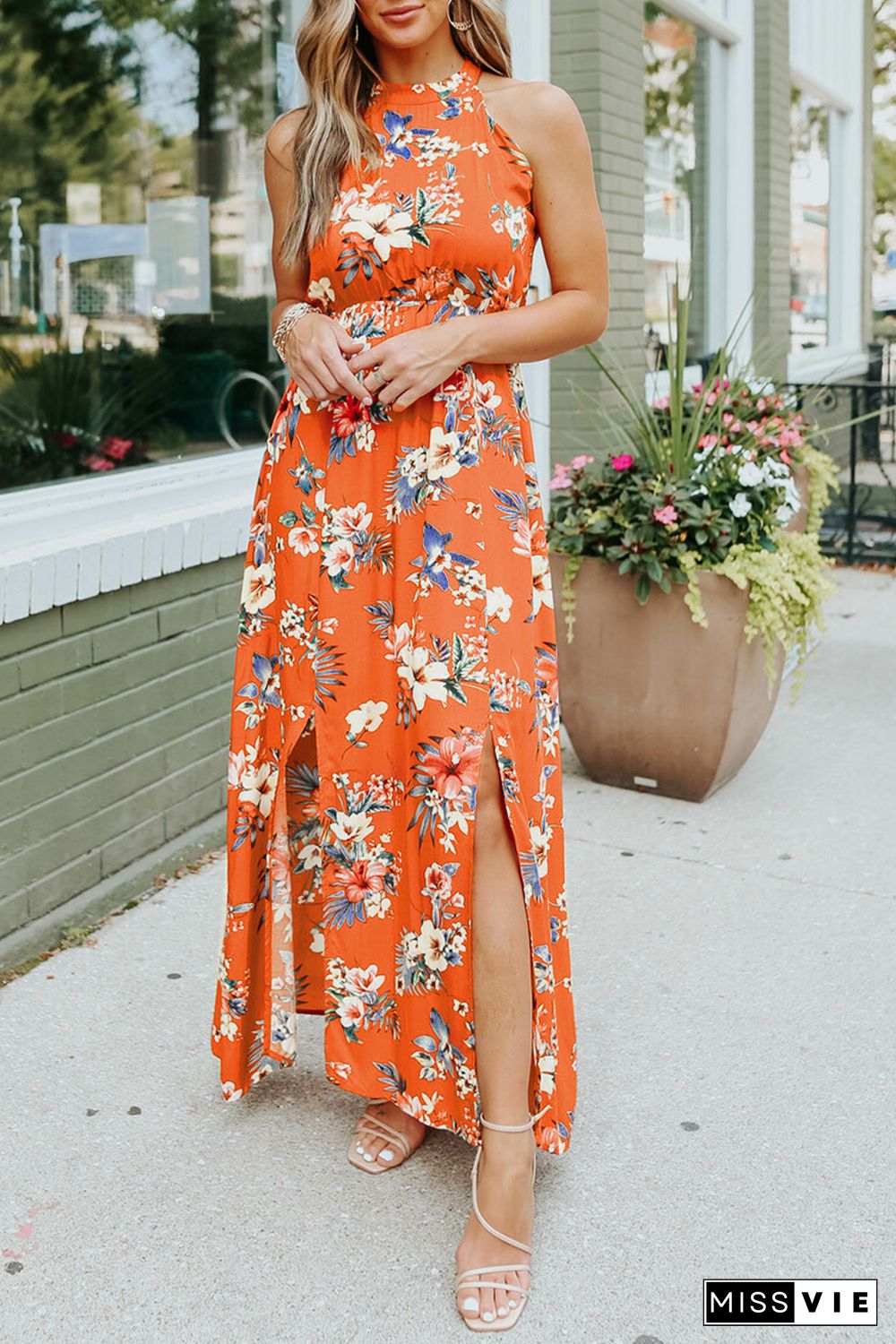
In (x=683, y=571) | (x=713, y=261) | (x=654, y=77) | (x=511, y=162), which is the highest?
(x=654, y=77)

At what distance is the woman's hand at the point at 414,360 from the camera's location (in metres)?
2.26

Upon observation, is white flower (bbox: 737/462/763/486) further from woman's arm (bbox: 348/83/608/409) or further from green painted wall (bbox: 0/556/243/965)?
woman's arm (bbox: 348/83/608/409)

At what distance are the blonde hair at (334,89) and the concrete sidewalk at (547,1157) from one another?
5.25ft

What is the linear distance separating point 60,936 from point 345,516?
5.25 ft

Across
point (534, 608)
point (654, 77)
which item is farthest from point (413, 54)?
point (654, 77)

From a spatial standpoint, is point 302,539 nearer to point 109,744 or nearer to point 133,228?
point 109,744

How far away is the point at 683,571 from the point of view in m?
4.29

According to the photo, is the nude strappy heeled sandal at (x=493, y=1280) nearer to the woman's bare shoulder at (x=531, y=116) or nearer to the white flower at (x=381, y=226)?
the white flower at (x=381, y=226)

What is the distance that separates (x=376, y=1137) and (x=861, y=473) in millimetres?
9484

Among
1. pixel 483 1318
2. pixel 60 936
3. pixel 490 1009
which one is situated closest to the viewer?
pixel 483 1318

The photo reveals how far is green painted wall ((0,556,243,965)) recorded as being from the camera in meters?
3.36

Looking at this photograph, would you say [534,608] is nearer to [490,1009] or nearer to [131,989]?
[490,1009]

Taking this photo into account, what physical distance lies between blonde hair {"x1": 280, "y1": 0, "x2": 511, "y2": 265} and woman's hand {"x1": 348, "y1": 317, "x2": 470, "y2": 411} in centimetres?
25

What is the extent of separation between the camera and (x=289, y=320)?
2.47 metres
